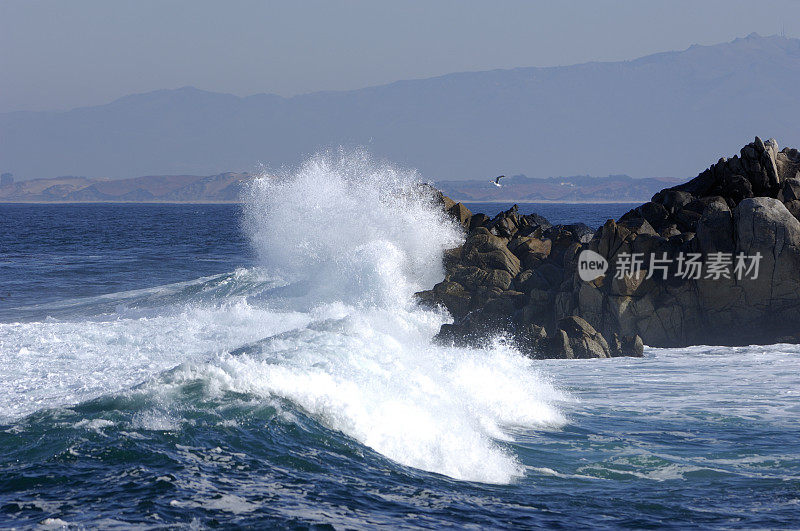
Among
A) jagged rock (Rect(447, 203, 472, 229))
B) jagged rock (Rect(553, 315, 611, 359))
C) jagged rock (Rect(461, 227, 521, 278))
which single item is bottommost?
jagged rock (Rect(553, 315, 611, 359))

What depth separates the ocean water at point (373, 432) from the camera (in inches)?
287

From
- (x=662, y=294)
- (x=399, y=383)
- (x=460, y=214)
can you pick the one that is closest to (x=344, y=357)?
(x=399, y=383)

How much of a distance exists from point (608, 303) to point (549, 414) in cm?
723

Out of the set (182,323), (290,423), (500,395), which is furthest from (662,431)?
(182,323)

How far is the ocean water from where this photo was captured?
7297 millimetres

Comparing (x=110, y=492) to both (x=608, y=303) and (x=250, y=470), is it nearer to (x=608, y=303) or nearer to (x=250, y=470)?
(x=250, y=470)

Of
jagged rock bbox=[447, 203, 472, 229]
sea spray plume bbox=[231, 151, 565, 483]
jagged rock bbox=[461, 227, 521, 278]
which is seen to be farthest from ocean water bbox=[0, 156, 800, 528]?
jagged rock bbox=[447, 203, 472, 229]

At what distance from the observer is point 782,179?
77.7ft

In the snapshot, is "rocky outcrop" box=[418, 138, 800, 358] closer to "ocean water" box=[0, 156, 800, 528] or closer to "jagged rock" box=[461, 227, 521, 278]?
"ocean water" box=[0, 156, 800, 528]

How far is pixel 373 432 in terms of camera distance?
9.67 metres

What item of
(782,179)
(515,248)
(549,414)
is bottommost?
(549,414)

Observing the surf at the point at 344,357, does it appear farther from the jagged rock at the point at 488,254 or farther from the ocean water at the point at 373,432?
the jagged rock at the point at 488,254

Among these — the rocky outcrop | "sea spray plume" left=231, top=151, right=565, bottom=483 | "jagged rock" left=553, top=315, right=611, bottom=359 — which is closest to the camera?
"sea spray plume" left=231, top=151, right=565, bottom=483

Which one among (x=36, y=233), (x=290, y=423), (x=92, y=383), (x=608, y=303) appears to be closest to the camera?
(x=290, y=423)
